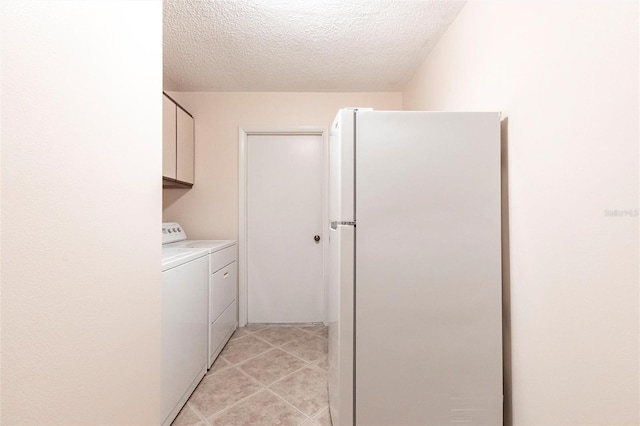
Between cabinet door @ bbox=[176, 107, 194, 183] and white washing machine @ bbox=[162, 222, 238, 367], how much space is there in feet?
1.59

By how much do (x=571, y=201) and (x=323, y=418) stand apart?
1575 millimetres

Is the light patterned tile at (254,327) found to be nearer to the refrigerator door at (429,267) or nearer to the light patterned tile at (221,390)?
the light patterned tile at (221,390)

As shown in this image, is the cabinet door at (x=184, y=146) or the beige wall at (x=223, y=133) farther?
the beige wall at (x=223, y=133)

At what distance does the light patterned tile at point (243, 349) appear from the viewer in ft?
7.18

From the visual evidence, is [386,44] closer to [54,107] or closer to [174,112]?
[174,112]

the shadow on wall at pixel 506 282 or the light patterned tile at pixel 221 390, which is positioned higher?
the shadow on wall at pixel 506 282

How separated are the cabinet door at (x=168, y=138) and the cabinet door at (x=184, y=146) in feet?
0.28

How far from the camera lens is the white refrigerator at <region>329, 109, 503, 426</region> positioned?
46.9 inches

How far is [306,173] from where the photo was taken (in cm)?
290

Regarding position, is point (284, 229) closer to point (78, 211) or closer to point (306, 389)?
point (306, 389)

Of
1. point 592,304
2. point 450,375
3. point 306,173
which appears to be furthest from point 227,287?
point 592,304

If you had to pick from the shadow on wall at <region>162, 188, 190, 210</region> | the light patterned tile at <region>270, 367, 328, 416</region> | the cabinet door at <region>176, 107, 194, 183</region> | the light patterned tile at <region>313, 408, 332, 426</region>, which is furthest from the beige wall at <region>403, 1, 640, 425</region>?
the shadow on wall at <region>162, 188, 190, 210</region>

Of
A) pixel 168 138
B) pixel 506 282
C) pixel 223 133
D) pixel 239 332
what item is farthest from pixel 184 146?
pixel 506 282

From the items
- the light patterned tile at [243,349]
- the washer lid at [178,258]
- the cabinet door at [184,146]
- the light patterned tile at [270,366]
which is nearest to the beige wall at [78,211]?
the washer lid at [178,258]
